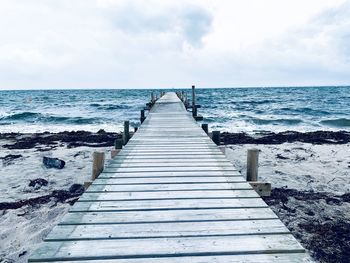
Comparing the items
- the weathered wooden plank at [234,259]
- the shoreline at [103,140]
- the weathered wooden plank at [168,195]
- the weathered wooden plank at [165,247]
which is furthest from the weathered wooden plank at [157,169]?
the shoreline at [103,140]

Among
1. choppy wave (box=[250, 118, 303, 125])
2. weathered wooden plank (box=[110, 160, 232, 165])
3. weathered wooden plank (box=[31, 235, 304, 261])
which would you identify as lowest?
choppy wave (box=[250, 118, 303, 125])

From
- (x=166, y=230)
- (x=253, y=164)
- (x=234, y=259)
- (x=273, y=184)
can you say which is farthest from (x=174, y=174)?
(x=273, y=184)

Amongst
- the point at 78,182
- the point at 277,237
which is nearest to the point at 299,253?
the point at 277,237

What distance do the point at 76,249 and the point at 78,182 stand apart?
8.00 metres

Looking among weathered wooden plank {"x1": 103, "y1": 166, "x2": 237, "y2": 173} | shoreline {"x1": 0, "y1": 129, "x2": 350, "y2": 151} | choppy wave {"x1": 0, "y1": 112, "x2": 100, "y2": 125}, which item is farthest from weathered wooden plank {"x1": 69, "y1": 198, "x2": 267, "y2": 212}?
choppy wave {"x1": 0, "y1": 112, "x2": 100, "y2": 125}

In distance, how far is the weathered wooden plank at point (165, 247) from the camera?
2584 millimetres

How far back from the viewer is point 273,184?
10.0 metres

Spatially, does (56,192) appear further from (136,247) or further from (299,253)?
(299,253)

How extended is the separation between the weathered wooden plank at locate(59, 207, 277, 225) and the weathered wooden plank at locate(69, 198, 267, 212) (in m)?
0.11

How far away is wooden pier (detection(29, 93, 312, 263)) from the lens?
259 centimetres

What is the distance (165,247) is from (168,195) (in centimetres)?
134

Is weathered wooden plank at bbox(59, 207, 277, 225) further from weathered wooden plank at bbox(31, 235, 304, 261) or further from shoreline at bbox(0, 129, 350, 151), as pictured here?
shoreline at bbox(0, 129, 350, 151)

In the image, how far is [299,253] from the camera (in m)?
2.59

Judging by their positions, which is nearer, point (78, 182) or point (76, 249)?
point (76, 249)
